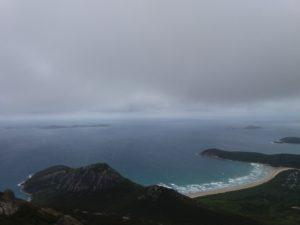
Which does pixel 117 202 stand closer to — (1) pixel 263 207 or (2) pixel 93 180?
(2) pixel 93 180

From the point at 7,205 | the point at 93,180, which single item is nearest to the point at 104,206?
the point at 93,180

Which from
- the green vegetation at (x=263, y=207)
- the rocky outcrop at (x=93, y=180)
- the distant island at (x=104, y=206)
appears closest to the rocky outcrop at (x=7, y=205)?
the distant island at (x=104, y=206)

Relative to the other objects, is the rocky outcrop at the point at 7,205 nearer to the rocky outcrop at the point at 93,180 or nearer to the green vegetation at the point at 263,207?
the rocky outcrop at the point at 93,180

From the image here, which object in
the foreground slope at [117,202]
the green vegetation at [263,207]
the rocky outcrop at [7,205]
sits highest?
the rocky outcrop at [7,205]

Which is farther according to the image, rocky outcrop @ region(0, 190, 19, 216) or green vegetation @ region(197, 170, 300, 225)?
green vegetation @ region(197, 170, 300, 225)

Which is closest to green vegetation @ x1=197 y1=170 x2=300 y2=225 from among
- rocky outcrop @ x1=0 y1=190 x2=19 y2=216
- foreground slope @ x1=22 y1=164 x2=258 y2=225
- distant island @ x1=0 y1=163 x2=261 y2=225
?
foreground slope @ x1=22 y1=164 x2=258 y2=225

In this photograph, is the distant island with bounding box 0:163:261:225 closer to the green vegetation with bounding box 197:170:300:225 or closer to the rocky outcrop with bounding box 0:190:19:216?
the rocky outcrop with bounding box 0:190:19:216

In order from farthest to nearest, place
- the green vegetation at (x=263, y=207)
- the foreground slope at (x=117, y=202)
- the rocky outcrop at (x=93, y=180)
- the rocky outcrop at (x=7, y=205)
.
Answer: the rocky outcrop at (x=93, y=180), the green vegetation at (x=263, y=207), the foreground slope at (x=117, y=202), the rocky outcrop at (x=7, y=205)

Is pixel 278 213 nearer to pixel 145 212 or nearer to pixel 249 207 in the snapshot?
pixel 249 207

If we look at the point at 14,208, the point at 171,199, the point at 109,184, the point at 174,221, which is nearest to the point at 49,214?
the point at 14,208

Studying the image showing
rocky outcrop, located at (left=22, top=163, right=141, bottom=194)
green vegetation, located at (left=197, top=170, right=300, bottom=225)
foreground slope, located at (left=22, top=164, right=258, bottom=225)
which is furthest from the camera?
rocky outcrop, located at (left=22, top=163, right=141, bottom=194)

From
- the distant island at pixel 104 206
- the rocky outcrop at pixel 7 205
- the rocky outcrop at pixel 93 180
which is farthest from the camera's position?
the rocky outcrop at pixel 93 180
